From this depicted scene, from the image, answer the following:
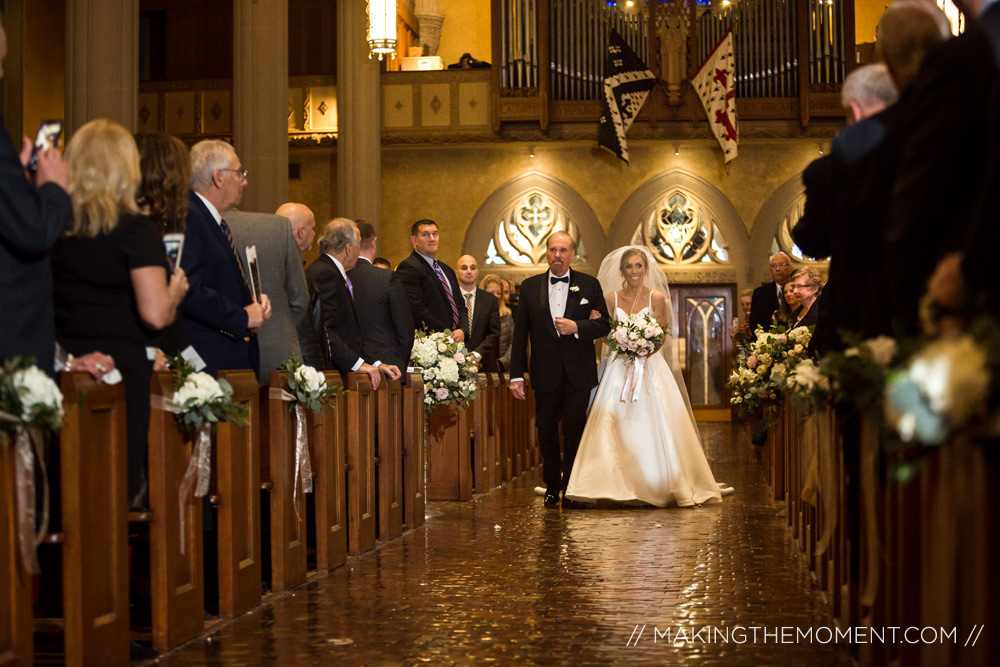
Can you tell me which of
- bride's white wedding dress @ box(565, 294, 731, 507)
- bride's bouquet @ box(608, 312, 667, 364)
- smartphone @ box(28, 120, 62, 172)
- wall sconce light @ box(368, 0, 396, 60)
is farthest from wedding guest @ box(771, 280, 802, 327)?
wall sconce light @ box(368, 0, 396, 60)

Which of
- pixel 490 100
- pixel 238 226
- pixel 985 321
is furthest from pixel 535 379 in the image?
pixel 490 100

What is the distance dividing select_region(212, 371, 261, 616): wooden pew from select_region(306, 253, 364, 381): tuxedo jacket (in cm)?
165

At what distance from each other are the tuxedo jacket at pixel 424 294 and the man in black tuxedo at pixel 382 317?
1627 millimetres

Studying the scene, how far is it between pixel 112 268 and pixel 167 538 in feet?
3.21

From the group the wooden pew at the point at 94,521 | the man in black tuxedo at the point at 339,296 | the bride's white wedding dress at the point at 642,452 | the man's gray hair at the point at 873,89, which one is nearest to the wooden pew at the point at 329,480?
the man in black tuxedo at the point at 339,296

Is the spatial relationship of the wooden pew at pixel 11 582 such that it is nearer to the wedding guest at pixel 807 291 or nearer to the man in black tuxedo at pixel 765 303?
the wedding guest at pixel 807 291

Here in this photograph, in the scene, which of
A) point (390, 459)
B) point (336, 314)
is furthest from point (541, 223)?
point (336, 314)

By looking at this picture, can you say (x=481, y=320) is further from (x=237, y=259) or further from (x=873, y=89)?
(x=873, y=89)

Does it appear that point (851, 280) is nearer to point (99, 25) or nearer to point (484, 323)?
point (484, 323)

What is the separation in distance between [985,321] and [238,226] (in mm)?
4142

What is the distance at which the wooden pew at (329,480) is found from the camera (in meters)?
5.79

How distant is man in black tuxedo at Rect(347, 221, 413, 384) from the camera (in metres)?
7.38

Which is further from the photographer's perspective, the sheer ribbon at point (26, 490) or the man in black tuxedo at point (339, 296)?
the man in black tuxedo at point (339, 296)

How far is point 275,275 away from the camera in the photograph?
18.8 ft
